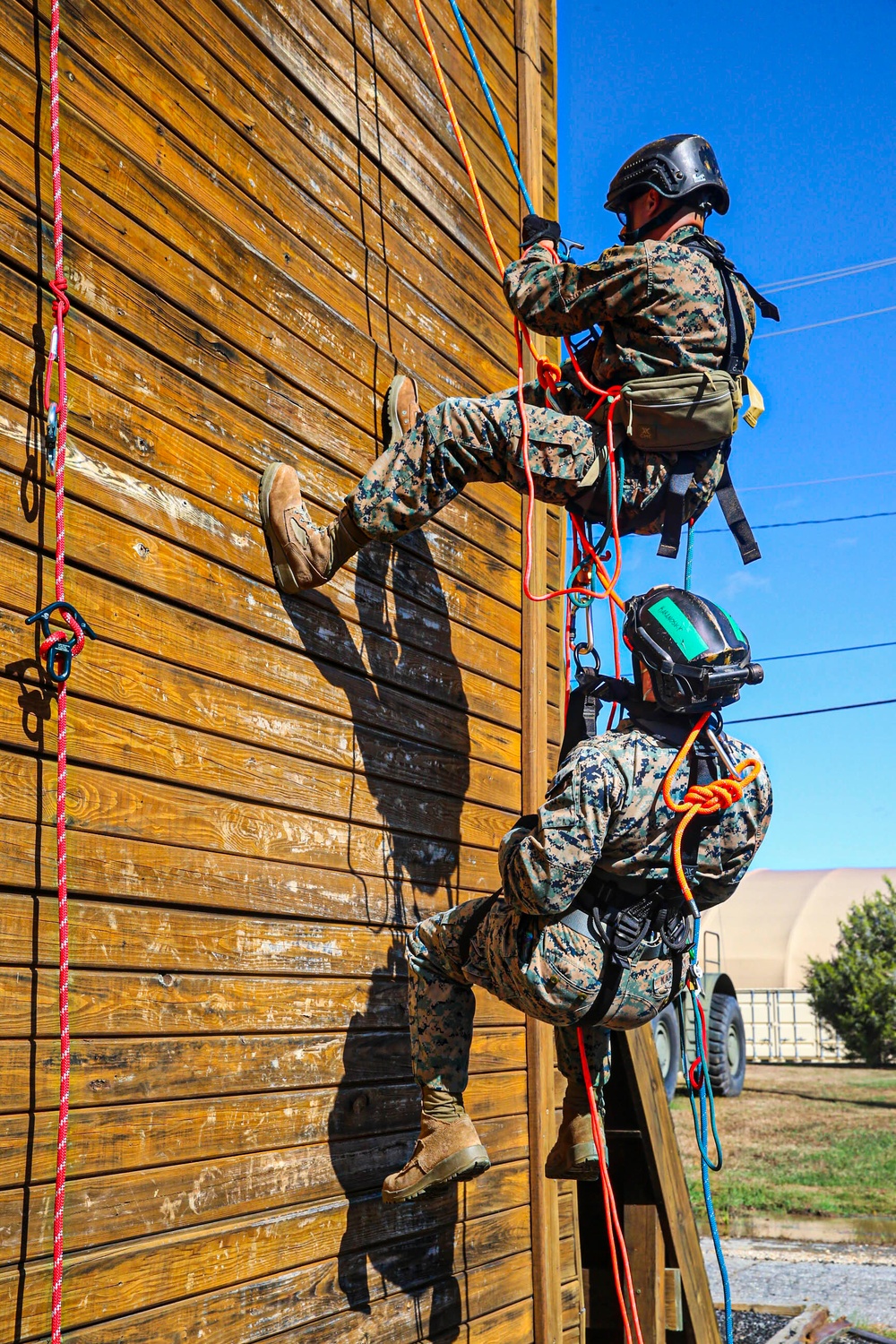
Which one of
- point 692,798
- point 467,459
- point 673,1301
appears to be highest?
point 467,459

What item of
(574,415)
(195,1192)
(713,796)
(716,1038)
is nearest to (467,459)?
(574,415)

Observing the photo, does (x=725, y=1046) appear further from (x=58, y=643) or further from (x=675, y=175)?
(x=58, y=643)

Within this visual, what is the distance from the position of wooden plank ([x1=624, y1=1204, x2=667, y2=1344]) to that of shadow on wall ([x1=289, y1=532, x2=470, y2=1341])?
1875 mm

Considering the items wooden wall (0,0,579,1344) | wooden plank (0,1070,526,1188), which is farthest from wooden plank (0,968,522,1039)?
wooden plank (0,1070,526,1188)

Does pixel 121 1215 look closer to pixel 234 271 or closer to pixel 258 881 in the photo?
pixel 258 881

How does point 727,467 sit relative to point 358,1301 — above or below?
above

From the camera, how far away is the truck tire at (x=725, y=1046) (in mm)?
15516

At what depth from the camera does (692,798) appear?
2941 mm

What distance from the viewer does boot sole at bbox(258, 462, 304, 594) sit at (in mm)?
3256

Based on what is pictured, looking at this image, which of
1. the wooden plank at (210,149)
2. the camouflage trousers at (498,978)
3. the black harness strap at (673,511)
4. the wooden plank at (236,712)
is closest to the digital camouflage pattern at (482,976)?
the camouflage trousers at (498,978)

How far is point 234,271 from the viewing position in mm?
3238

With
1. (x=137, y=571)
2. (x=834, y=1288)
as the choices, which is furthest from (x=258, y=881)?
(x=834, y=1288)

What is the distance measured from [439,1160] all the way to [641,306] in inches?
88.3

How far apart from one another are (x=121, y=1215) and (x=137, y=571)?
52.6 inches
